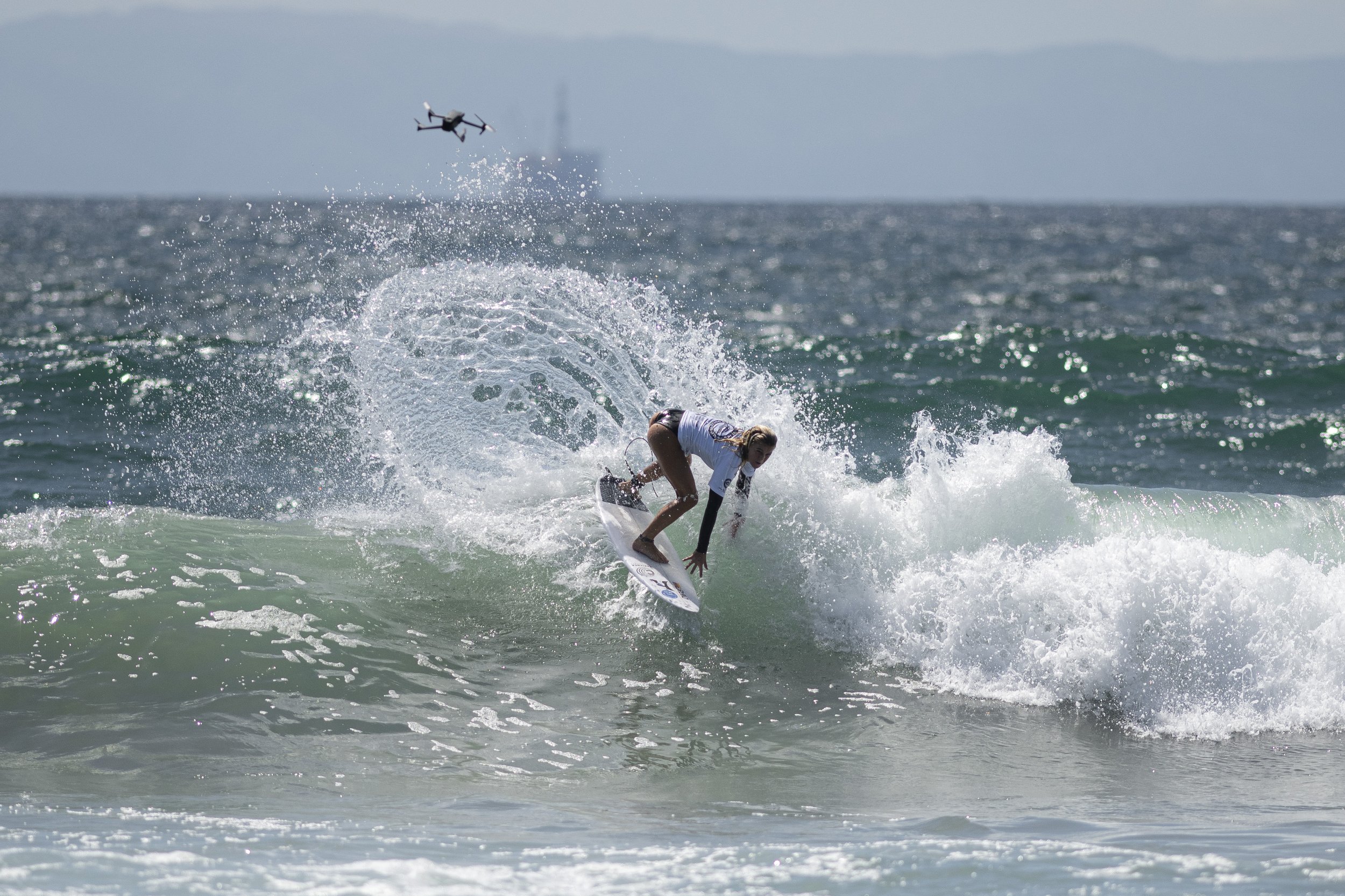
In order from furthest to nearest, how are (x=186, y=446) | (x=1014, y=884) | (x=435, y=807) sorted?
(x=186, y=446), (x=435, y=807), (x=1014, y=884)

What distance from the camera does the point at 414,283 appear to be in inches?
465

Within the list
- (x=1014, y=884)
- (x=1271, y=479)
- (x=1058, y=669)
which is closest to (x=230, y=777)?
(x=1014, y=884)

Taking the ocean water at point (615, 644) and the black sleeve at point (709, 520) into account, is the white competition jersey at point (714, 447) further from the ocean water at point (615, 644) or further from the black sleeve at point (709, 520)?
the ocean water at point (615, 644)

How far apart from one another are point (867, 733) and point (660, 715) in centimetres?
132

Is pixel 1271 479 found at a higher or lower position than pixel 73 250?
lower

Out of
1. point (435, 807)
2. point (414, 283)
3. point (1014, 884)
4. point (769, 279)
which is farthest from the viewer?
point (769, 279)

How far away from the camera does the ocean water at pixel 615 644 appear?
5645 millimetres

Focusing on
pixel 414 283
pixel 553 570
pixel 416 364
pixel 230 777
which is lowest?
pixel 230 777

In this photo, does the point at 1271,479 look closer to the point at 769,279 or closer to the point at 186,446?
the point at 186,446

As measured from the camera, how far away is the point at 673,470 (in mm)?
8898

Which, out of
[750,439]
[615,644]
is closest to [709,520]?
[750,439]

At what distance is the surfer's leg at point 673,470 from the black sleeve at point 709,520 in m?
0.35

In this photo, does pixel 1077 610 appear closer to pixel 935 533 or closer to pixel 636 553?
pixel 935 533

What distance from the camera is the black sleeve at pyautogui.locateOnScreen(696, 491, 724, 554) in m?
8.52
